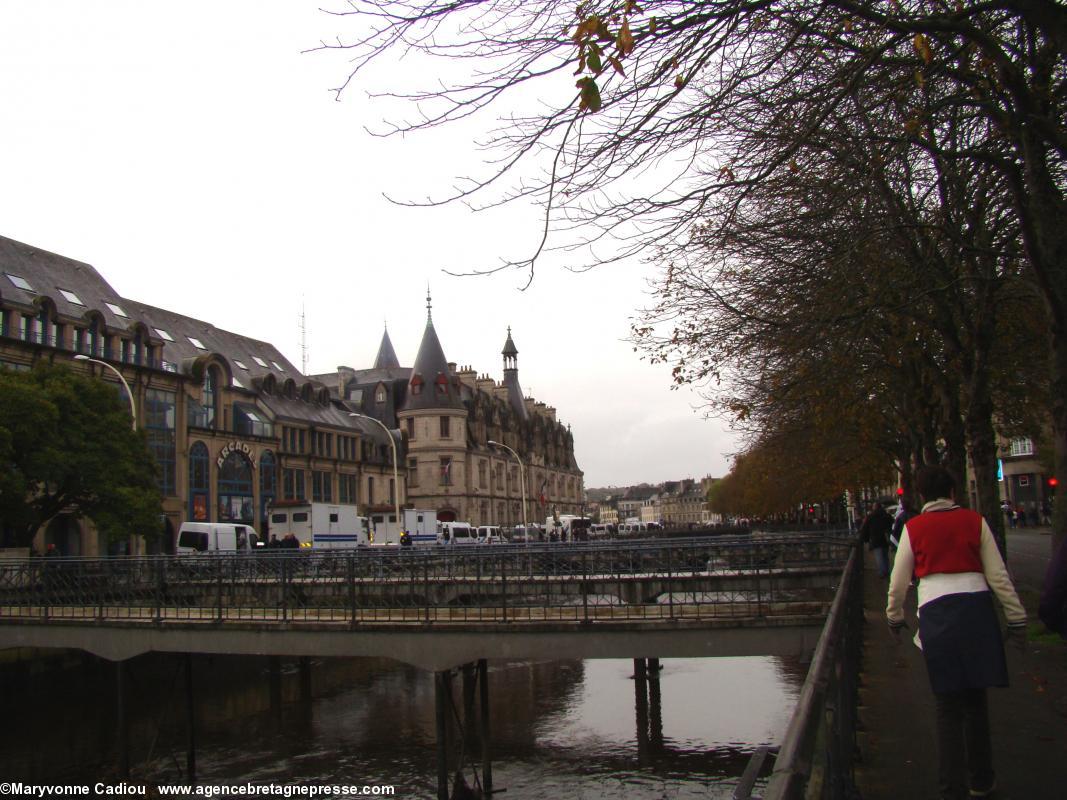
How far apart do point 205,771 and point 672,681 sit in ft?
48.1

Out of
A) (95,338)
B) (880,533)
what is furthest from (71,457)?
(880,533)

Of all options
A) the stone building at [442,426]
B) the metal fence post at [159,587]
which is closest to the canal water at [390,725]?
the metal fence post at [159,587]

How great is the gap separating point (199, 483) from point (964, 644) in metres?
55.0

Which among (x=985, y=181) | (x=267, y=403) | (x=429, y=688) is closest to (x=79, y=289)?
(x=267, y=403)

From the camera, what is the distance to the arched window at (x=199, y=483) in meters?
54.8

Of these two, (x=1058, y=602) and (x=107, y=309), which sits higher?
(x=107, y=309)

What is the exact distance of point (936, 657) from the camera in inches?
218

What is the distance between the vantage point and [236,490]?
59312 mm

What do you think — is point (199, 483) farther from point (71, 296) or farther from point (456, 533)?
point (456, 533)

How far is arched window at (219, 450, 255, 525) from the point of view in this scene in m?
57.9

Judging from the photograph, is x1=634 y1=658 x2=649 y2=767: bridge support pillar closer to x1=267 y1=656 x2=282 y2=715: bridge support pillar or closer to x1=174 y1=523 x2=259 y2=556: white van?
x1=267 y1=656 x2=282 y2=715: bridge support pillar

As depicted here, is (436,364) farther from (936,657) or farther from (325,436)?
(936,657)

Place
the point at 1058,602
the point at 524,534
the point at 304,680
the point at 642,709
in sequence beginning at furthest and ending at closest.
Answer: the point at 524,534 → the point at 304,680 → the point at 642,709 → the point at 1058,602

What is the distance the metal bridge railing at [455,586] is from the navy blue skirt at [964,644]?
13052 millimetres
